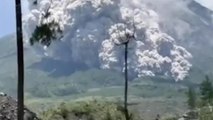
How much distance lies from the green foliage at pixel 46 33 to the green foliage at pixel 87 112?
38.4 metres

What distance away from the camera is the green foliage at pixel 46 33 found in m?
34.7

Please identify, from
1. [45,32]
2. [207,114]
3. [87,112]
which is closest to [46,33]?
[45,32]

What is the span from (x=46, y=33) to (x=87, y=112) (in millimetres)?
41228

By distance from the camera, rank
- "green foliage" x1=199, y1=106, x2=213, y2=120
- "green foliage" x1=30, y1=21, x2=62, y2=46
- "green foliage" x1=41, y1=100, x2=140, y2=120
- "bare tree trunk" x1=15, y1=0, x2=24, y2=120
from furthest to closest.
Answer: "green foliage" x1=199, y1=106, x2=213, y2=120, "green foliage" x1=41, y1=100, x2=140, y2=120, "green foliage" x1=30, y1=21, x2=62, y2=46, "bare tree trunk" x1=15, y1=0, x2=24, y2=120

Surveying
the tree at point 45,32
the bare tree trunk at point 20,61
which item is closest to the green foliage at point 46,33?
the tree at point 45,32

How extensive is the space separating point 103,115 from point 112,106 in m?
1.75

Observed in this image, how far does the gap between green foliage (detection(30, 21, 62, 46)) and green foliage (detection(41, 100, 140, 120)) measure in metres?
38.4

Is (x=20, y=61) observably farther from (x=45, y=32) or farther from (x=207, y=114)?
(x=207, y=114)

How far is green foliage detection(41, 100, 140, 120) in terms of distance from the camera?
7381cm

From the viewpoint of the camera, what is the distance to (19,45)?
34.2 metres

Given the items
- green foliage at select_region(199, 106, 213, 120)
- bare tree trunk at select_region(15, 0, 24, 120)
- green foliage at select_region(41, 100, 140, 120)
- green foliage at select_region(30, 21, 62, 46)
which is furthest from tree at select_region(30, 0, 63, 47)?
green foliage at select_region(199, 106, 213, 120)

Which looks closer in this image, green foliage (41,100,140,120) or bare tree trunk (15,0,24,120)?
bare tree trunk (15,0,24,120)

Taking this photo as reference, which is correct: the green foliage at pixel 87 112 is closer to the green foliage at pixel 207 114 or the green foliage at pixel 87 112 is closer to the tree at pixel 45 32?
the green foliage at pixel 207 114

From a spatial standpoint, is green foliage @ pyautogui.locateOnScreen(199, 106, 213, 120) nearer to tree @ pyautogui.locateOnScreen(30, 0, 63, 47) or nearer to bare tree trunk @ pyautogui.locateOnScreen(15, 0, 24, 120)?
tree @ pyautogui.locateOnScreen(30, 0, 63, 47)
